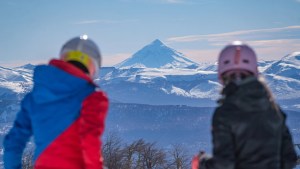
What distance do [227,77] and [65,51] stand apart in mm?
1643

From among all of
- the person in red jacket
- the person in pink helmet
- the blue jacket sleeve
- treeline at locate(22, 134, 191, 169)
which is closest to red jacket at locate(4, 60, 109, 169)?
the person in red jacket

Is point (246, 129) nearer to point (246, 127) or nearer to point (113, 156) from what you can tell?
point (246, 127)

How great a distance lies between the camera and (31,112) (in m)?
4.96

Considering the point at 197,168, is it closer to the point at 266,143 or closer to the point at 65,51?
the point at 266,143

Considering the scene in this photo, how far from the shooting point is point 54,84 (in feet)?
15.5

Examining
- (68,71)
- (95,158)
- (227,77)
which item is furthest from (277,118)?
(68,71)

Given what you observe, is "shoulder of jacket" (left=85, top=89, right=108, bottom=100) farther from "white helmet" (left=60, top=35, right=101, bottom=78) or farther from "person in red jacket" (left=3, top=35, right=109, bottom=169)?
"white helmet" (left=60, top=35, right=101, bottom=78)

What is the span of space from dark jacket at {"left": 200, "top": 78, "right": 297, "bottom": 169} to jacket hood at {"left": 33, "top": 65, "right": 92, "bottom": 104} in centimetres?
130

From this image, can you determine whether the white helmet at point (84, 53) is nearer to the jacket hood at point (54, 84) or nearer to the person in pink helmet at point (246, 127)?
the jacket hood at point (54, 84)

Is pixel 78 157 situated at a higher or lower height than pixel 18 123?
lower

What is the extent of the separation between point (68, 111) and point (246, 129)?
1643mm

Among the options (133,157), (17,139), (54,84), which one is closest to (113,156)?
(133,157)

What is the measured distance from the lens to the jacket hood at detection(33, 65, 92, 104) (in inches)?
184

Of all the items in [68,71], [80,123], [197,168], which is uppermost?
[68,71]
